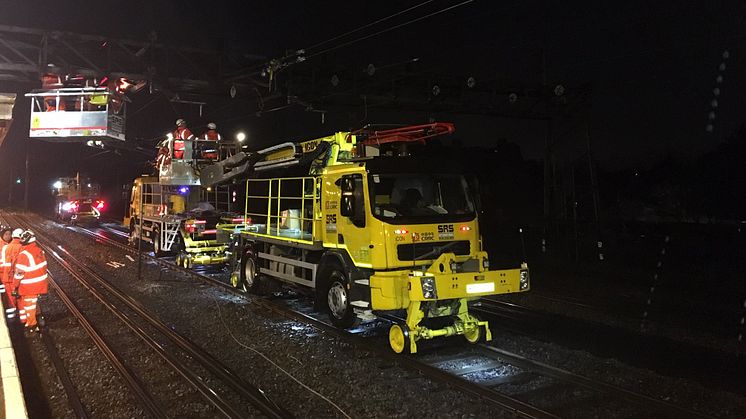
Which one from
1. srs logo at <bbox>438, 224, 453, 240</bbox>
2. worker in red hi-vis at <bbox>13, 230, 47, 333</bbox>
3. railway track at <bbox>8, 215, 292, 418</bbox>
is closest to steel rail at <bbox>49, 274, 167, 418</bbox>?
railway track at <bbox>8, 215, 292, 418</bbox>

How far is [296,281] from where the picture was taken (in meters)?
9.52

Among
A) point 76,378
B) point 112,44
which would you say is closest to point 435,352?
point 76,378

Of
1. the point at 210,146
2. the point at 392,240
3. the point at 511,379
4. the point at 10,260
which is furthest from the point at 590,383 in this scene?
the point at 210,146

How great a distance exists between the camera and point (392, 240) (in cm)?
734

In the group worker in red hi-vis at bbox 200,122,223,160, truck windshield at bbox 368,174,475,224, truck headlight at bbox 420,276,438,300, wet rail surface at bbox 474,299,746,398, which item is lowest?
wet rail surface at bbox 474,299,746,398

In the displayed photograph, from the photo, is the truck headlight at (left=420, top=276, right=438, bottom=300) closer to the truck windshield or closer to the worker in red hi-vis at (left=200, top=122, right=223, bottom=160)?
the truck windshield

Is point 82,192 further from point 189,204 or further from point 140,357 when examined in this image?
point 140,357

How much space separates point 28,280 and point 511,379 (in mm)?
7544

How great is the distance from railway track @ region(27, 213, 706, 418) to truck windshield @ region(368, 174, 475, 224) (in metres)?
1.98

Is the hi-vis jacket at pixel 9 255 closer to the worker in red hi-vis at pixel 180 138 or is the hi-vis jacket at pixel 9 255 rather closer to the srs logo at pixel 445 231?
the srs logo at pixel 445 231

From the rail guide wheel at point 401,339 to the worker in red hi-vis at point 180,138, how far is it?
11580 millimetres

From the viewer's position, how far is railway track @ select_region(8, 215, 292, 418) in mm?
5285

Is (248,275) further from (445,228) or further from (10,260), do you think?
(445,228)

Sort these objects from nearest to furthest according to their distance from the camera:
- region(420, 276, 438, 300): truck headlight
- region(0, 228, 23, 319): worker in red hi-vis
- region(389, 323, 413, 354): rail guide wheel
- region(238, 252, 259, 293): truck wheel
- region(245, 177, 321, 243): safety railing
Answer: region(420, 276, 438, 300): truck headlight, region(389, 323, 413, 354): rail guide wheel, region(0, 228, 23, 319): worker in red hi-vis, region(245, 177, 321, 243): safety railing, region(238, 252, 259, 293): truck wheel
